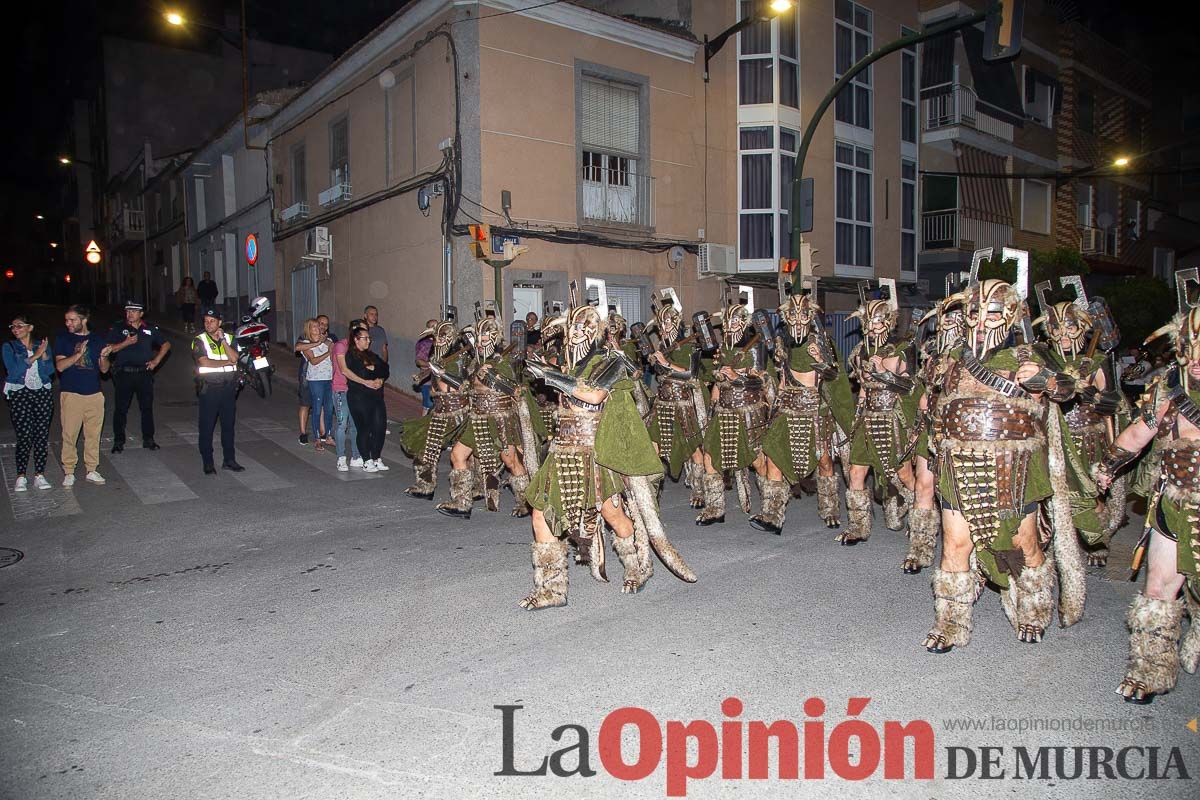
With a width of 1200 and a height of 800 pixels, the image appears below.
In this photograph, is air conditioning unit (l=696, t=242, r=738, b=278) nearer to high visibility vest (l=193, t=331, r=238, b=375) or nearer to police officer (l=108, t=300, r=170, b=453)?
high visibility vest (l=193, t=331, r=238, b=375)

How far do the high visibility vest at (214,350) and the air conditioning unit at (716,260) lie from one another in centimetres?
1083

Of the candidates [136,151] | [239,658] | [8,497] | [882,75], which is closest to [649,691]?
[239,658]

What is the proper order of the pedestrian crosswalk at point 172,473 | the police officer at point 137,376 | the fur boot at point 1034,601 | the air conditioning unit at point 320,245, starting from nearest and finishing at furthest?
the fur boot at point 1034,601
the pedestrian crosswalk at point 172,473
the police officer at point 137,376
the air conditioning unit at point 320,245

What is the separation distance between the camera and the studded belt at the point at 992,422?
14.6 ft

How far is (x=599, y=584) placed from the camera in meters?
5.90

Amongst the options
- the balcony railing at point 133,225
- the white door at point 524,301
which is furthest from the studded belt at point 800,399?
the balcony railing at point 133,225

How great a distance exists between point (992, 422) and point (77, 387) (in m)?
8.97

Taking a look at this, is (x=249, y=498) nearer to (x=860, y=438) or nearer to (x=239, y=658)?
(x=239, y=658)

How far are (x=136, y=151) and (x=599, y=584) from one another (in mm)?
38172

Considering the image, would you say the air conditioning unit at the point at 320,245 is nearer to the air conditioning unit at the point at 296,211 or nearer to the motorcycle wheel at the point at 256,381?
the air conditioning unit at the point at 296,211

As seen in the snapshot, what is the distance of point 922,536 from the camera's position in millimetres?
6219

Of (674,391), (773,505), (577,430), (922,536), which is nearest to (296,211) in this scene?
(674,391)

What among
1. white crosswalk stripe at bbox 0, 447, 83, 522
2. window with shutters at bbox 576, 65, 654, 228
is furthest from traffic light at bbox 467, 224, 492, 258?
white crosswalk stripe at bbox 0, 447, 83, 522

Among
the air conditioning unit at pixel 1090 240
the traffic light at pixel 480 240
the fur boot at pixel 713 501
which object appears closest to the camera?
the fur boot at pixel 713 501
